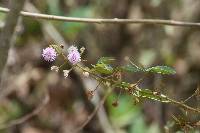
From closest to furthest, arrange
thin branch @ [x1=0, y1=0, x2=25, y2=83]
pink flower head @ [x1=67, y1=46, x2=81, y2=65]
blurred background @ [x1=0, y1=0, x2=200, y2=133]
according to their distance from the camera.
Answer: thin branch @ [x1=0, y1=0, x2=25, y2=83]
pink flower head @ [x1=67, y1=46, x2=81, y2=65]
blurred background @ [x1=0, y1=0, x2=200, y2=133]

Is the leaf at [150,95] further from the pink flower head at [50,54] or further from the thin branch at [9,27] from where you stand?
the thin branch at [9,27]

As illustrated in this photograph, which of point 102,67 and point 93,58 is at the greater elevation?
point 93,58

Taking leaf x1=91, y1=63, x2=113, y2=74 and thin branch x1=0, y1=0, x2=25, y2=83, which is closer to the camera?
thin branch x1=0, y1=0, x2=25, y2=83

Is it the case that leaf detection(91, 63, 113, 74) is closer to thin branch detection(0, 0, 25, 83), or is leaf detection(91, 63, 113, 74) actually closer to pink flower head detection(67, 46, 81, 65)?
pink flower head detection(67, 46, 81, 65)

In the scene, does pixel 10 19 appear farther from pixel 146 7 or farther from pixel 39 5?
pixel 146 7

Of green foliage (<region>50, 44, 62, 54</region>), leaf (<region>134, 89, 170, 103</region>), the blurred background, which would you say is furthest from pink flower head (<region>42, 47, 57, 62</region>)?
the blurred background

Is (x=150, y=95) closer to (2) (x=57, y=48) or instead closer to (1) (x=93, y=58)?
(2) (x=57, y=48)

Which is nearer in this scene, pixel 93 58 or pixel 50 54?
pixel 50 54

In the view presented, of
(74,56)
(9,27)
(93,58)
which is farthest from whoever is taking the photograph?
(93,58)

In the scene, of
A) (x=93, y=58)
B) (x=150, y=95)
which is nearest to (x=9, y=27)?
(x=150, y=95)

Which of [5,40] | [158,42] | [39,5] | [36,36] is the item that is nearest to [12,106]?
[36,36]

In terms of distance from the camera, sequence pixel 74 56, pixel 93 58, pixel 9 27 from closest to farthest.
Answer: pixel 9 27
pixel 74 56
pixel 93 58
